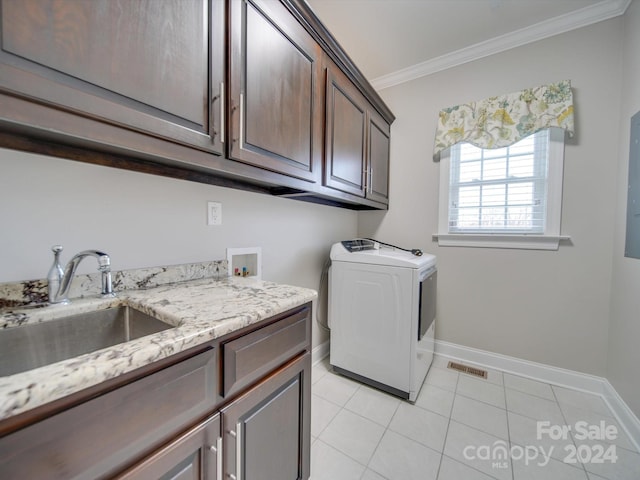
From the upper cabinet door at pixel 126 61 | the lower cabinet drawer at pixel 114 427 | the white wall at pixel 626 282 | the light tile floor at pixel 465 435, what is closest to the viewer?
the lower cabinet drawer at pixel 114 427

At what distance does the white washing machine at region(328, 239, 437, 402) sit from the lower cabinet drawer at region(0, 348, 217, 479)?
132 cm

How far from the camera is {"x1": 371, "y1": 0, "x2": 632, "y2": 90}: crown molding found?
1.70 metres

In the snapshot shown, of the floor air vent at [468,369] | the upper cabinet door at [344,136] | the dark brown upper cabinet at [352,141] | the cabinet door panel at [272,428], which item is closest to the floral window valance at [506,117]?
the dark brown upper cabinet at [352,141]

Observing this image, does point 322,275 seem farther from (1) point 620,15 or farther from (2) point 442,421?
(1) point 620,15

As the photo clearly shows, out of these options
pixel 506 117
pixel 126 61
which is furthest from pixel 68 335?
pixel 506 117

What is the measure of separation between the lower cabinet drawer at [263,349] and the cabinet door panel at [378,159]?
4.48 feet

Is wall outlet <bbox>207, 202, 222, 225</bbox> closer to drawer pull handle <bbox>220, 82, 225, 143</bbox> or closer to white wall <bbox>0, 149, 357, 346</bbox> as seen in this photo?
white wall <bbox>0, 149, 357, 346</bbox>

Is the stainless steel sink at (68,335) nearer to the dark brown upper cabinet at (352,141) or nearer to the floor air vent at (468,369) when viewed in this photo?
the dark brown upper cabinet at (352,141)

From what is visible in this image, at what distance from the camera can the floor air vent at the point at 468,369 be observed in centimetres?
206

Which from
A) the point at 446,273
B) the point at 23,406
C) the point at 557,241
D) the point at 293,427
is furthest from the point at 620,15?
the point at 23,406

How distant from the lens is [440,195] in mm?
2293

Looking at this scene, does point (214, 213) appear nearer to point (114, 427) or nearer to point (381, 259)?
point (114, 427)

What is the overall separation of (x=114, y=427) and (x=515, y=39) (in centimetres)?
313

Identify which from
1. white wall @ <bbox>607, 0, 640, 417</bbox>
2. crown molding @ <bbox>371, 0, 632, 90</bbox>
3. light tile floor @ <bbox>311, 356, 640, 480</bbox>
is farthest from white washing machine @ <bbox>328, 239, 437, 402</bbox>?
crown molding @ <bbox>371, 0, 632, 90</bbox>
